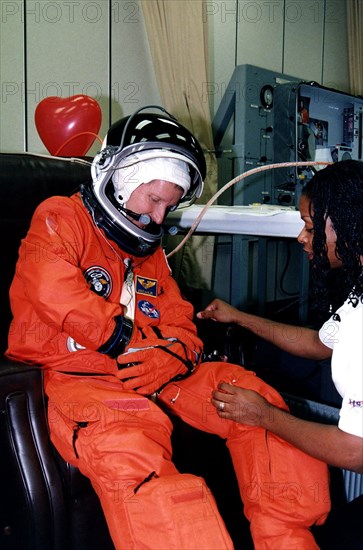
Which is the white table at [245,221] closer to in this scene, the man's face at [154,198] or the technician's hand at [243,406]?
the man's face at [154,198]

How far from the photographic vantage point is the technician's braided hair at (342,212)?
103cm

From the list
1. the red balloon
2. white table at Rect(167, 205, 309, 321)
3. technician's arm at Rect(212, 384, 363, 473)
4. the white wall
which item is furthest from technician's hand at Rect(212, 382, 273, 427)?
the white wall

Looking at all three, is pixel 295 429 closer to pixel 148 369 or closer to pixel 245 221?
pixel 148 369

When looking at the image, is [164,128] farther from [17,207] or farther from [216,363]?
[216,363]

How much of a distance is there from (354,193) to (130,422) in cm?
65

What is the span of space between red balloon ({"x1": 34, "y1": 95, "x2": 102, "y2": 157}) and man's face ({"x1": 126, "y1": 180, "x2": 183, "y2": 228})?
93cm

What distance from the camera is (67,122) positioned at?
2164mm

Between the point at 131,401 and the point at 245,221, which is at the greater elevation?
the point at 245,221

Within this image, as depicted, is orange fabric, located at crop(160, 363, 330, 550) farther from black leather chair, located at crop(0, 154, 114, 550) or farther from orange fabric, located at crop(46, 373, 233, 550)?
black leather chair, located at crop(0, 154, 114, 550)

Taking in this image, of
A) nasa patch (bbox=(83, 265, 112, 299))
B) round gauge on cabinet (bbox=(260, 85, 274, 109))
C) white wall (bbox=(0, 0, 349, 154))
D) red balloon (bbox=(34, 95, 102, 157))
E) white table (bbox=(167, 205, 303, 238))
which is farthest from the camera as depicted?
round gauge on cabinet (bbox=(260, 85, 274, 109))

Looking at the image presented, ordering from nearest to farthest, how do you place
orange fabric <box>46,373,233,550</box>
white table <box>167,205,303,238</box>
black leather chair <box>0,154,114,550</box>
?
orange fabric <box>46,373,233,550</box> → black leather chair <box>0,154,114,550</box> → white table <box>167,205,303,238</box>

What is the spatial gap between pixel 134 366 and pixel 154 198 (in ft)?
1.39

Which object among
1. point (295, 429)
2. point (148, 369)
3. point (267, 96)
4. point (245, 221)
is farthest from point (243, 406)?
point (267, 96)

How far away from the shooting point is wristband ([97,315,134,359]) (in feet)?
3.83
